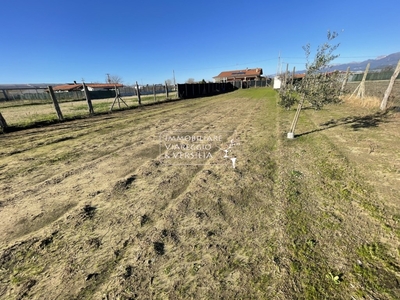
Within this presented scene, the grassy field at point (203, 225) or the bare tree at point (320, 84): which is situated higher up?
the bare tree at point (320, 84)

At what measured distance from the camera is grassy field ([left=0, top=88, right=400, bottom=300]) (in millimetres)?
1812

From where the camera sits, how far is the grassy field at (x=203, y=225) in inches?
71.4

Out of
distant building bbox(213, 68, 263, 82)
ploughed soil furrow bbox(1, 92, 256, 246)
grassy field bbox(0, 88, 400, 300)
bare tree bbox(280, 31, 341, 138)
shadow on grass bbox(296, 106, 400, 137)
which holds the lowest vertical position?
shadow on grass bbox(296, 106, 400, 137)

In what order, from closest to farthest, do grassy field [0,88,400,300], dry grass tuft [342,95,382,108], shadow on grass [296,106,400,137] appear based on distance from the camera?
1. grassy field [0,88,400,300]
2. shadow on grass [296,106,400,137]
3. dry grass tuft [342,95,382,108]

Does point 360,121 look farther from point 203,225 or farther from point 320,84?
point 203,225

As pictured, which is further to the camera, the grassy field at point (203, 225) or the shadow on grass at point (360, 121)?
the shadow on grass at point (360, 121)

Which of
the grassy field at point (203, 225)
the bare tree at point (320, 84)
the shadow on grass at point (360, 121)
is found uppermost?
the bare tree at point (320, 84)

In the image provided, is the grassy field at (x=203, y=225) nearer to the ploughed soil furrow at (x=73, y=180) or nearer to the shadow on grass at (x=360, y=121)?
the ploughed soil furrow at (x=73, y=180)

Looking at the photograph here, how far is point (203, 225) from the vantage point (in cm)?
255

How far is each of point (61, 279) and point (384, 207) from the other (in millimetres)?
4365

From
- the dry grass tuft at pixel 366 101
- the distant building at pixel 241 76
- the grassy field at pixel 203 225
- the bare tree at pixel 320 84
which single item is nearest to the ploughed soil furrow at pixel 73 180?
the grassy field at pixel 203 225

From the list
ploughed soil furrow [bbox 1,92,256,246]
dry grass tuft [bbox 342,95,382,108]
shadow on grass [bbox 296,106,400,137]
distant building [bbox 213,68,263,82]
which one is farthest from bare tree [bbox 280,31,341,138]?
distant building [bbox 213,68,263,82]

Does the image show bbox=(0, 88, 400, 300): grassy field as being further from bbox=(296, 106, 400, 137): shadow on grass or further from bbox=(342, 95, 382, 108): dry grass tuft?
bbox=(342, 95, 382, 108): dry grass tuft

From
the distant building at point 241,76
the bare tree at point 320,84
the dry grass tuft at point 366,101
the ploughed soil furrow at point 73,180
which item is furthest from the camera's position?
the distant building at point 241,76
